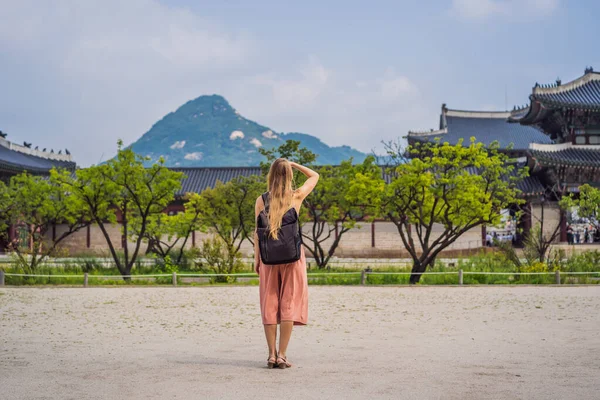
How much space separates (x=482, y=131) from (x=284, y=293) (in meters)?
41.8

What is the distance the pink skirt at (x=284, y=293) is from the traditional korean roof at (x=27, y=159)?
3255 centimetres

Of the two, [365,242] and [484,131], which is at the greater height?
[484,131]

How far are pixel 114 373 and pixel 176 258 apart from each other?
66.8 feet

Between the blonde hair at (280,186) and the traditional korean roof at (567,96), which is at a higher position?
the traditional korean roof at (567,96)

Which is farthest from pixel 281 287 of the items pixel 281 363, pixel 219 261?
pixel 219 261

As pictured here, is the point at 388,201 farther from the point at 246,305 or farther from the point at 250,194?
the point at 246,305

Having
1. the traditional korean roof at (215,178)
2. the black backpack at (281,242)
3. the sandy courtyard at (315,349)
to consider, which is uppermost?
the traditional korean roof at (215,178)

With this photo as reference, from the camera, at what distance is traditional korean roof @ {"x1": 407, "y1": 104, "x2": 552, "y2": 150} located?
1748 inches

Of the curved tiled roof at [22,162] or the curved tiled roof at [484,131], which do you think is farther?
the curved tiled roof at [484,131]

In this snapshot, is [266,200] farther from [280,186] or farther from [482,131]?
[482,131]

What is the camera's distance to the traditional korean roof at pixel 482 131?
44406mm

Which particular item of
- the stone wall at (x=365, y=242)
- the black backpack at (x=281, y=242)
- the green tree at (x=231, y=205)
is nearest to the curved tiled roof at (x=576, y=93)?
the stone wall at (x=365, y=242)

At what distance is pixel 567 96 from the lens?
36531 millimetres

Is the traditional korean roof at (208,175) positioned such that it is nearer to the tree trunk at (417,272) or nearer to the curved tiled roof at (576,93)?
the curved tiled roof at (576,93)
